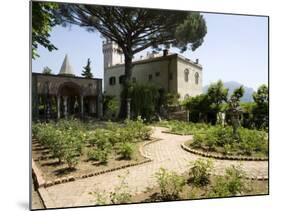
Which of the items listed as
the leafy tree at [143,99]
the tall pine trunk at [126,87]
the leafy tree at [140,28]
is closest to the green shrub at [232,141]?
the leafy tree at [143,99]

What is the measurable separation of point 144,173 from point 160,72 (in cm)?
137

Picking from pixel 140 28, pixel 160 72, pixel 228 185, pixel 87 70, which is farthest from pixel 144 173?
pixel 140 28

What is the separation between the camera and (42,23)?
16.0 feet

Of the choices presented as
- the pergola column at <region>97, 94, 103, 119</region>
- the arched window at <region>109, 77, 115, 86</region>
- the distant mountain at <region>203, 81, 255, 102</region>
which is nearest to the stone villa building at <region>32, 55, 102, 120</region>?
the pergola column at <region>97, 94, 103, 119</region>

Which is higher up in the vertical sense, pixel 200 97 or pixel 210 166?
pixel 200 97

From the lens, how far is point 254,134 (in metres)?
5.80

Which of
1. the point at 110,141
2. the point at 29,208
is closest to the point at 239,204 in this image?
the point at 110,141

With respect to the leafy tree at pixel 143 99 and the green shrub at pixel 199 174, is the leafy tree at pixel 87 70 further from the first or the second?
the green shrub at pixel 199 174

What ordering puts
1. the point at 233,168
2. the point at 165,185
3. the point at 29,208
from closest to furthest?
the point at 29,208, the point at 165,185, the point at 233,168

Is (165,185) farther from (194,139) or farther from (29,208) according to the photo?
(29,208)

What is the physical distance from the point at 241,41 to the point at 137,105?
1.76 metres

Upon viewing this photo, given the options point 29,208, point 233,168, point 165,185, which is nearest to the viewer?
point 29,208

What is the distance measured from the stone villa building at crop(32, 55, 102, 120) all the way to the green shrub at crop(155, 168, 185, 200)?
1110 mm

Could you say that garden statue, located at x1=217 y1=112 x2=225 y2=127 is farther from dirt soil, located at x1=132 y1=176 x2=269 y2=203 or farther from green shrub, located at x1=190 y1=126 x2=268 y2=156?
dirt soil, located at x1=132 y1=176 x2=269 y2=203
